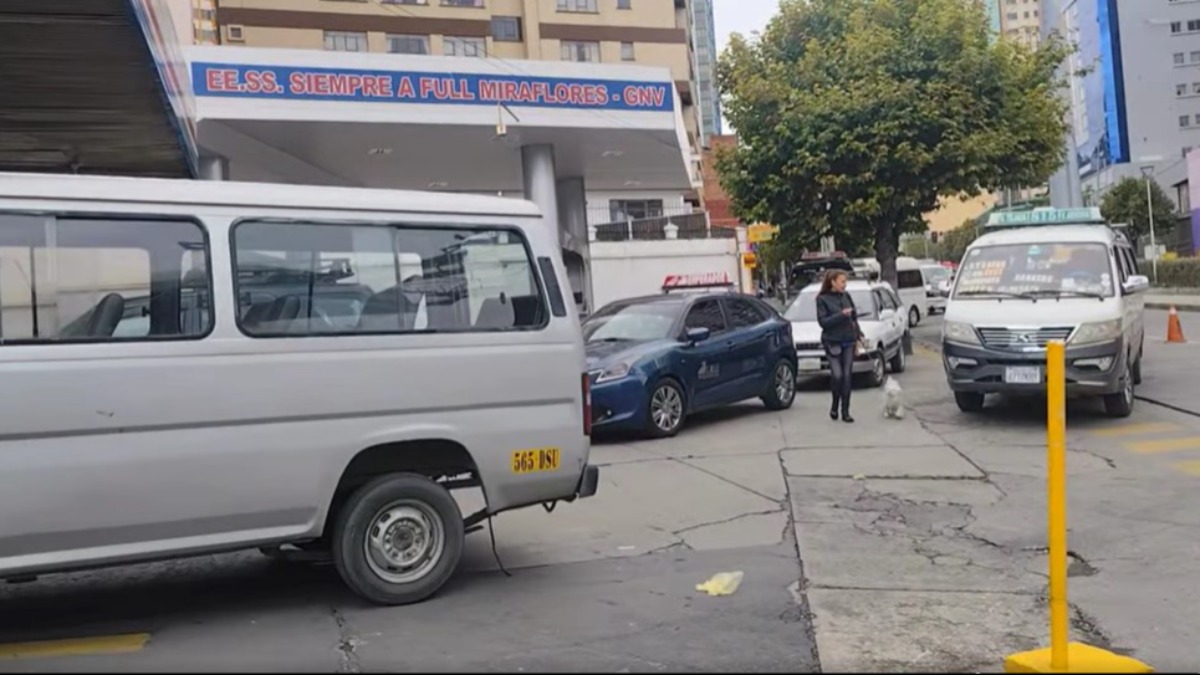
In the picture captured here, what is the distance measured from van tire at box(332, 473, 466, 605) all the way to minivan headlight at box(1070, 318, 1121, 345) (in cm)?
779

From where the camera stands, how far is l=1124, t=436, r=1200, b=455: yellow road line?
32.7 ft

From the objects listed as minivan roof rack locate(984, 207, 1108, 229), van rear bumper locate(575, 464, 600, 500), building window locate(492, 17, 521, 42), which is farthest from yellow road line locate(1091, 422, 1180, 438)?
building window locate(492, 17, 521, 42)

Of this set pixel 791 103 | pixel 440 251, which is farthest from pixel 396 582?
pixel 791 103

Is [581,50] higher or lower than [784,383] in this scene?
higher

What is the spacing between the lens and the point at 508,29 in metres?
48.5

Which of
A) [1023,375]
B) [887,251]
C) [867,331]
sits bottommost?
[1023,375]

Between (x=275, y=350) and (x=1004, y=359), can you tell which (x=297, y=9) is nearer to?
(x=1004, y=359)

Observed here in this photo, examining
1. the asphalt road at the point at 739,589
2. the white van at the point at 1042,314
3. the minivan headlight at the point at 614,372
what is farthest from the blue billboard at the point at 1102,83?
the asphalt road at the point at 739,589

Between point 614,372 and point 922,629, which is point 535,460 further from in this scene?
point 614,372

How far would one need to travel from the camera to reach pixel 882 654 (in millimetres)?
4871

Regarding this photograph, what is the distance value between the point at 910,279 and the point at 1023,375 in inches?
874

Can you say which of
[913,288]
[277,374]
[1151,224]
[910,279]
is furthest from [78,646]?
[1151,224]

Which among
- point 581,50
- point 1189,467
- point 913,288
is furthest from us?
point 581,50

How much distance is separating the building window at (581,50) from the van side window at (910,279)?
21.8 m
